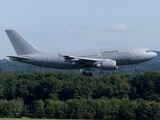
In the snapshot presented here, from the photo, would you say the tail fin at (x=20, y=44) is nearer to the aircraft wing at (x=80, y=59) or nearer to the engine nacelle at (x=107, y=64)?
the aircraft wing at (x=80, y=59)

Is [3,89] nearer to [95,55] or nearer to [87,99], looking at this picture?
[87,99]

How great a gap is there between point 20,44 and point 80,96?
60906 millimetres

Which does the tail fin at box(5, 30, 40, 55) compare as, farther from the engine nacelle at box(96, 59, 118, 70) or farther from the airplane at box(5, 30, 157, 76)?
the engine nacelle at box(96, 59, 118, 70)

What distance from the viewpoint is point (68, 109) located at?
132000 mm

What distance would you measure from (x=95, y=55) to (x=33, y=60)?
29.0ft

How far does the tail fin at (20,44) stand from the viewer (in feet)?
290

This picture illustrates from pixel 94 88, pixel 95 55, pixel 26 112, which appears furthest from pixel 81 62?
pixel 94 88

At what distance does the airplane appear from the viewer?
8200 cm

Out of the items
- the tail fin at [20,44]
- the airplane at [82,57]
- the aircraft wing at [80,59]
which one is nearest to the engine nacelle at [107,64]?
the airplane at [82,57]

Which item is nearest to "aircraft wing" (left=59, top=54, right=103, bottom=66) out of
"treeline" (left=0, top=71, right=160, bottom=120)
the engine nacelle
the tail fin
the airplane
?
the airplane

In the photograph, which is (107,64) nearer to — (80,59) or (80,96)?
(80,59)

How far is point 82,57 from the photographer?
278ft

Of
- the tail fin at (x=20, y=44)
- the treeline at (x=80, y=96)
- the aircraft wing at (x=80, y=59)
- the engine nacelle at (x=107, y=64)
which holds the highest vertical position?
the tail fin at (x=20, y=44)

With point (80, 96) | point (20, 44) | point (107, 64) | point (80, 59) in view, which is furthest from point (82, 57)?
point (80, 96)
